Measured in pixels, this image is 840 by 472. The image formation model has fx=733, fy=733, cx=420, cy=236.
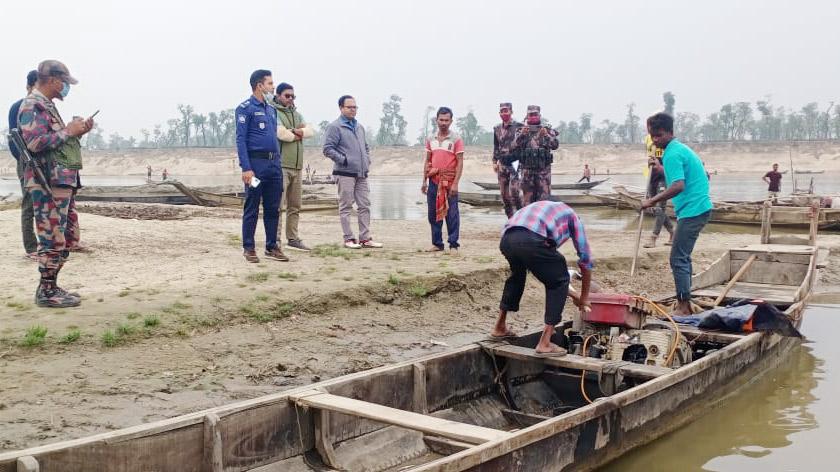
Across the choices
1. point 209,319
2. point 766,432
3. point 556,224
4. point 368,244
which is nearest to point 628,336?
point 766,432

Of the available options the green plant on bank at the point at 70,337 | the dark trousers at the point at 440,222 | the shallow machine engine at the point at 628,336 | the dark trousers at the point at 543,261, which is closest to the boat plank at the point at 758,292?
the shallow machine engine at the point at 628,336

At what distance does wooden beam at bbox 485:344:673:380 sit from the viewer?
4590 millimetres

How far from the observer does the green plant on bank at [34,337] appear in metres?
A: 4.91

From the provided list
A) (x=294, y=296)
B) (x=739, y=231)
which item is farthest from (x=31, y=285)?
(x=739, y=231)

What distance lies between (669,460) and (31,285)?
17.6ft

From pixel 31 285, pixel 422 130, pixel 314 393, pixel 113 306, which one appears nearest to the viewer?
pixel 314 393

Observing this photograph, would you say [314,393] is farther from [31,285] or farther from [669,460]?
[31,285]

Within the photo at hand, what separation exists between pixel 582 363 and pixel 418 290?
2.83 m

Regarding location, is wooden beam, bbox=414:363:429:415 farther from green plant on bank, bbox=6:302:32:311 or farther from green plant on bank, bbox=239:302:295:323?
green plant on bank, bbox=6:302:32:311

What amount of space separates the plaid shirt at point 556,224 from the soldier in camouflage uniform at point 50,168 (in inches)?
132

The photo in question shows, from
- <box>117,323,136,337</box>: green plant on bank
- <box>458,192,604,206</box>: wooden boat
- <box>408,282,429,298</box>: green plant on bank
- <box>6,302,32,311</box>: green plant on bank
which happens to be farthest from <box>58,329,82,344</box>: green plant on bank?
<box>458,192,604,206</box>: wooden boat

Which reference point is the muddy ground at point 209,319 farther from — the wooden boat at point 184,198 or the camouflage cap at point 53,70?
the wooden boat at point 184,198

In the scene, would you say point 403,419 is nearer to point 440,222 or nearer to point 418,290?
point 418,290

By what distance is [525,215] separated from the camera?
4.60 m
